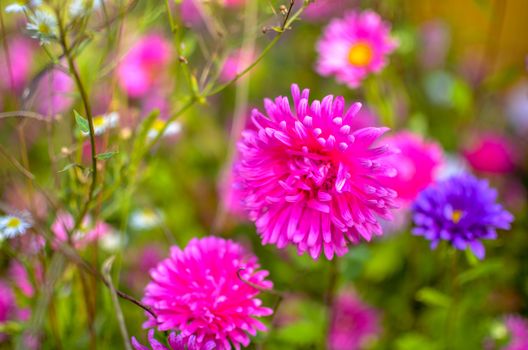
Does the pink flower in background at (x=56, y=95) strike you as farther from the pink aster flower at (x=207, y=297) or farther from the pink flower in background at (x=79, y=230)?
the pink aster flower at (x=207, y=297)

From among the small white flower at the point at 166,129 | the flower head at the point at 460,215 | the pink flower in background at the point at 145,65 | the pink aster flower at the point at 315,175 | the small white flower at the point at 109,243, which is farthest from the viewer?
the pink flower in background at the point at 145,65

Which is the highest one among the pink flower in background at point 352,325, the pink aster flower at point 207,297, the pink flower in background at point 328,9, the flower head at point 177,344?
the pink flower in background at point 328,9

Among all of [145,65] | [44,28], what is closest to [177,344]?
[44,28]

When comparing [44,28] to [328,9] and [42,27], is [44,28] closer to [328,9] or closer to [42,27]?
[42,27]

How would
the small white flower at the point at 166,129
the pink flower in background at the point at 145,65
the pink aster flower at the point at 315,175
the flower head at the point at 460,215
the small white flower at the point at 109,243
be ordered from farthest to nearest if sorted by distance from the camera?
the pink flower in background at the point at 145,65
the small white flower at the point at 109,243
the small white flower at the point at 166,129
the flower head at the point at 460,215
the pink aster flower at the point at 315,175

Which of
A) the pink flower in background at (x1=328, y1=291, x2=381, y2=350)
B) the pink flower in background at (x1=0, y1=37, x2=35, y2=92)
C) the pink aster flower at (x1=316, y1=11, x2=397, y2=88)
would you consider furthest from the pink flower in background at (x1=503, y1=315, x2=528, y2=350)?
the pink flower in background at (x1=0, y1=37, x2=35, y2=92)

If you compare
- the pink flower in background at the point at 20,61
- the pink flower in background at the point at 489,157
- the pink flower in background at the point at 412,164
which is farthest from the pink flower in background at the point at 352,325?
the pink flower in background at the point at 20,61

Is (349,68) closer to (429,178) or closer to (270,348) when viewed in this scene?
(429,178)
